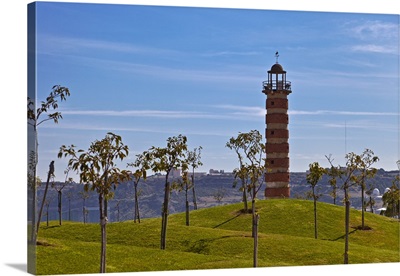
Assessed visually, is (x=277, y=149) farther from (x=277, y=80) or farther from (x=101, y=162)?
(x=101, y=162)

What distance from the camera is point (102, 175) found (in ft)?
116

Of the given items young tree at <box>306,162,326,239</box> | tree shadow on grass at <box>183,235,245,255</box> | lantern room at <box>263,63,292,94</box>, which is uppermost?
lantern room at <box>263,63,292,94</box>

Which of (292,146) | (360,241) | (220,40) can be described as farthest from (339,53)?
(360,241)

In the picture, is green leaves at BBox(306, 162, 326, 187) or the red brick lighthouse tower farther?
the red brick lighthouse tower

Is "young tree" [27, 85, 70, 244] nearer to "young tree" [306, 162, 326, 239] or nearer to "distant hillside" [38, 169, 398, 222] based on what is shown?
"distant hillside" [38, 169, 398, 222]

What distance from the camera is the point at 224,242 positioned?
53.8m

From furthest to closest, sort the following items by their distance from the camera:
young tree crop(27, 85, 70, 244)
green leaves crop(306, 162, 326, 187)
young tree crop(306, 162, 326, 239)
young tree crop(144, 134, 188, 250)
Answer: young tree crop(306, 162, 326, 239) < green leaves crop(306, 162, 326, 187) < young tree crop(144, 134, 188, 250) < young tree crop(27, 85, 70, 244)

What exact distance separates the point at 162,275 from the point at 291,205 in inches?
1436

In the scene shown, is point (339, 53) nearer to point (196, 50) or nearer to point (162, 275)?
point (196, 50)

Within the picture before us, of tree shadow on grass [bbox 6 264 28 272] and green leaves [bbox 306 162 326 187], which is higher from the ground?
green leaves [bbox 306 162 326 187]

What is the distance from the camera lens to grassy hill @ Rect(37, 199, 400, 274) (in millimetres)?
41312

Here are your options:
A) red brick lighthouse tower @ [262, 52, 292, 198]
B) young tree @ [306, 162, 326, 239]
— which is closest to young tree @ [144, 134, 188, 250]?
young tree @ [306, 162, 326, 239]

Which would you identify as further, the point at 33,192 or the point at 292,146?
the point at 292,146

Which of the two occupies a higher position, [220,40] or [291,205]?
[220,40]
